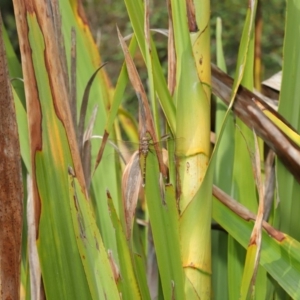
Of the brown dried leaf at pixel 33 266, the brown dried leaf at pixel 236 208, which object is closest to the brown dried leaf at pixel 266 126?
the brown dried leaf at pixel 236 208

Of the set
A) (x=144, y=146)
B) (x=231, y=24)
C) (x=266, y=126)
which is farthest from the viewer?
(x=231, y=24)

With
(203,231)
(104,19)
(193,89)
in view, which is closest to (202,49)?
(193,89)

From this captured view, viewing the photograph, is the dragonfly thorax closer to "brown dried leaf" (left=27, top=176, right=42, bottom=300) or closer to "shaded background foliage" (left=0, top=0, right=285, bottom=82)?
"brown dried leaf" (left=27, top=176, right=42, bottom=300)

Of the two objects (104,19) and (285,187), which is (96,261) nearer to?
(285,187)

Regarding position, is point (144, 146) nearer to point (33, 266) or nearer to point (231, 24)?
point (33, 266)

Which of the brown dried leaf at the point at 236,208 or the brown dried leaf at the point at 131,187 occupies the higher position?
the brown dried leaf at the point at 131,187

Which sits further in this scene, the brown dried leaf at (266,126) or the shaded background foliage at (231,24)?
the shaded background foliage at (231,24)

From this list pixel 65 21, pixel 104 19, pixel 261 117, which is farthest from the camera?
pixel 104 19

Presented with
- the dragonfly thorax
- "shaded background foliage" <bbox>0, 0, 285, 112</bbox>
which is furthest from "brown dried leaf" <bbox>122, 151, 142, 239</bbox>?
"shaded background foliage" <bbox>0, 0, 285, 112</bbox>

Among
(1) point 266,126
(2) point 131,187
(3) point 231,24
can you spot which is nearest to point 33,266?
(2) point 131,187

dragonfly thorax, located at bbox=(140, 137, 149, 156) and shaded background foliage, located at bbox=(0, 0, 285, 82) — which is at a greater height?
shaded background foliage, located at bbox=(0, 0, 285, 82)

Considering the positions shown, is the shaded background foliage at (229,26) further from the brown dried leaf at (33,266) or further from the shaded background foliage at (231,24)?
the brown dried leaf at (33,266)
